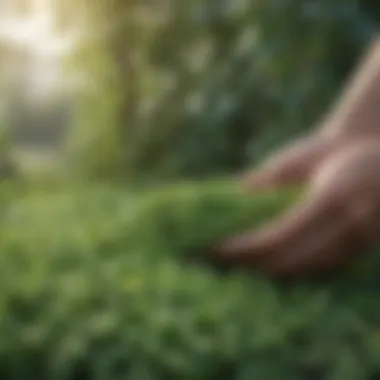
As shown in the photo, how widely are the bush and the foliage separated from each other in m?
0.39

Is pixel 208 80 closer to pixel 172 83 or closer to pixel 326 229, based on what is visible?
pixel 172 83

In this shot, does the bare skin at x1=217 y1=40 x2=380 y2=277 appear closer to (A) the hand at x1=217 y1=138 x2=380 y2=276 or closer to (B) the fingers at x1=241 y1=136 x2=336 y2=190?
(A) the hand at x1=217 y1=138 x2=380 y2=276

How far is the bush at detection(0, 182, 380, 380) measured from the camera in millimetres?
904

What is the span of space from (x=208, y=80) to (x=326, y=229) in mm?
672

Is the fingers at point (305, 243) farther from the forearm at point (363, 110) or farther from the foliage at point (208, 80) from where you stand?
the foliage at point (208, 80)

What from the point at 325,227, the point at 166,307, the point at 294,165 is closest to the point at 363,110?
the point at 294,165

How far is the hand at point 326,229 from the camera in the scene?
111 cm

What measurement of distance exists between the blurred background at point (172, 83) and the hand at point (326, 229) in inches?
16.0

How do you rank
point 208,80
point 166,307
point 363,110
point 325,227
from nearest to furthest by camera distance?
point 166,307 < point 325,227 < point 363,110 < point 208,80

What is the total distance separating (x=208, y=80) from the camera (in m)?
1.73

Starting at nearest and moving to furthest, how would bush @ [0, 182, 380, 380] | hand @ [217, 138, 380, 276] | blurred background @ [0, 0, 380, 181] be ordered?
1. bush @ [0, 182, 380, 380]
2. hand @ [217, 138, 380, 276]
3. blurred background @ [0, 0, 380, 181]

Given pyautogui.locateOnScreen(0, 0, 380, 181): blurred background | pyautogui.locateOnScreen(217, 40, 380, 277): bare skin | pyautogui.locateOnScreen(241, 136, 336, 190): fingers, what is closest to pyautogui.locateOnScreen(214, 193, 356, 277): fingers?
pyautogui.locateOnScreen(217, 40, 380, 277): bare skin

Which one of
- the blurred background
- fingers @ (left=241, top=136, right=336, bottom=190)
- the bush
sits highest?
the blurred background

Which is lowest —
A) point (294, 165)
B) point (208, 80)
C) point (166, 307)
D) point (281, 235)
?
point (166, 307)
